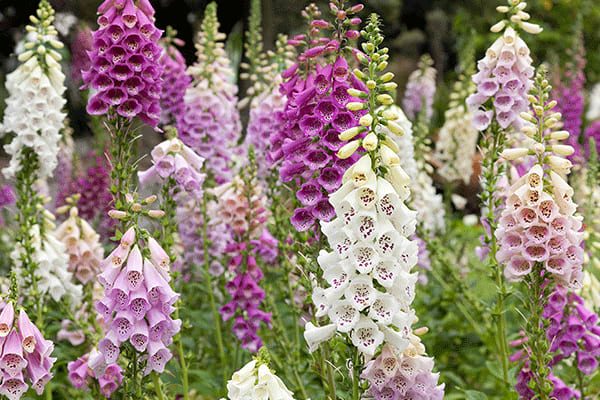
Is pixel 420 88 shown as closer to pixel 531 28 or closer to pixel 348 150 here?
pixel 531 28

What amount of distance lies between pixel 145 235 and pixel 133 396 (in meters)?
0.74

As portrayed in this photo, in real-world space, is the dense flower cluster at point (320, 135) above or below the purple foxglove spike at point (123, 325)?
above

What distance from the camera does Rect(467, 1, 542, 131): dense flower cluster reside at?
387cm

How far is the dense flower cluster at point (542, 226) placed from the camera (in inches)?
120

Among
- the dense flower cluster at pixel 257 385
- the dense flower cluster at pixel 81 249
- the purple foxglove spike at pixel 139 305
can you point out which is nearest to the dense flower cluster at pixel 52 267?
the dense flower cluster at pixel 81 249

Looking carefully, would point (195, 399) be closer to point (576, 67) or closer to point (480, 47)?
point (576, 67)

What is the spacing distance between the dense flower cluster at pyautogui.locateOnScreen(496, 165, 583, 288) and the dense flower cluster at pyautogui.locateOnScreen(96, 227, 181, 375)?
1535 mm

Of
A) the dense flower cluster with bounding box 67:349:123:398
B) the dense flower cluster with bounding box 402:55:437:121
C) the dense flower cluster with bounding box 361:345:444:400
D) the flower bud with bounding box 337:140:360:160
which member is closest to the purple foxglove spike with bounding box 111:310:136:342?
the dense flower cluster with bounding box 67:349:123:398

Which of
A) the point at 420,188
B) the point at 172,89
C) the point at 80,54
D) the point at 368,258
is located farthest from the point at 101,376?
the point at 80,54

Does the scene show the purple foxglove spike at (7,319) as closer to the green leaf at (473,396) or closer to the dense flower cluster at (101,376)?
the dense flower cluster at (101,376)

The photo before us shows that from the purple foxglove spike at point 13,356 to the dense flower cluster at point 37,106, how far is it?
1.78 meters

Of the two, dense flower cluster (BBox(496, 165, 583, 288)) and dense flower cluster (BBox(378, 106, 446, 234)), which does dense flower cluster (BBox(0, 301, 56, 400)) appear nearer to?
dense flower cluster (BBox(496, 165, 583, 288))

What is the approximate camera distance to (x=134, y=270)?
276 cm

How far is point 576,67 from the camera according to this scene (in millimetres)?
8352
